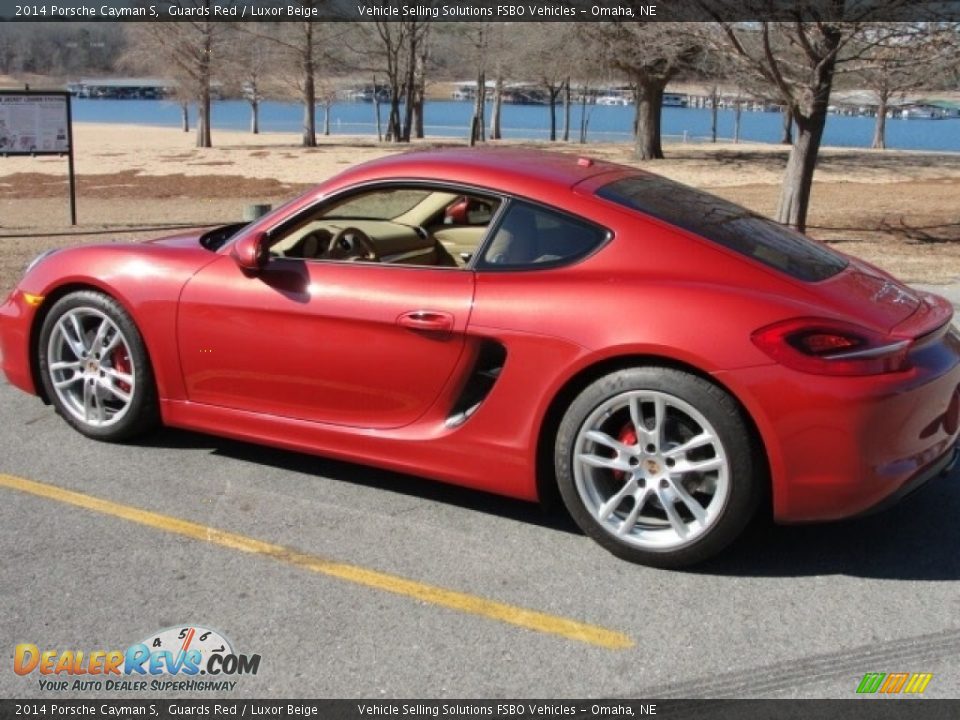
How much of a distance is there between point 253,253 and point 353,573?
148 centimetres

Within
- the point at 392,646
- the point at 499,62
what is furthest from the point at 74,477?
the point at 499,62

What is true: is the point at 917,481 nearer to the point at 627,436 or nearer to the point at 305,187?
the point at 627,436

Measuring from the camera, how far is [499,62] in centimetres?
5831

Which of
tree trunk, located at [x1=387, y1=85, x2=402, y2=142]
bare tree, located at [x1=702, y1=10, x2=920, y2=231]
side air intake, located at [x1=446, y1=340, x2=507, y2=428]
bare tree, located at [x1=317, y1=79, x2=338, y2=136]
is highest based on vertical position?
bare tree, located at [x1=317, y1=79, x2=338, y2=136]

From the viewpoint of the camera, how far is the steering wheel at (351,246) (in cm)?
480

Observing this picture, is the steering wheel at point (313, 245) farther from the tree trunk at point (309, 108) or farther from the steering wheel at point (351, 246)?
the tree trunk at point (309, 108)

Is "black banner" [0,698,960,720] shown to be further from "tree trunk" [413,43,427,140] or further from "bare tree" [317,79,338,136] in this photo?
"bare tree" [317,79,338,136]

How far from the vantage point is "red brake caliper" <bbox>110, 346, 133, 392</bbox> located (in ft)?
16.0

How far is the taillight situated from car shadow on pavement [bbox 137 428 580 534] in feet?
3.77

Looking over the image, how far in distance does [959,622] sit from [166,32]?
5430 centimetres

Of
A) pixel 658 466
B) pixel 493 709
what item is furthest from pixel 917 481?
pixel 493 709

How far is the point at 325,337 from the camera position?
4.30m

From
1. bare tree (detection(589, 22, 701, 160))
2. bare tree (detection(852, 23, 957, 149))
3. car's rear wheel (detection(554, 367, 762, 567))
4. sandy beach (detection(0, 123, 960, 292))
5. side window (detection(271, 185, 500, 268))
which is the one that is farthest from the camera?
bare tree (detection(589, 22, 701, 160))

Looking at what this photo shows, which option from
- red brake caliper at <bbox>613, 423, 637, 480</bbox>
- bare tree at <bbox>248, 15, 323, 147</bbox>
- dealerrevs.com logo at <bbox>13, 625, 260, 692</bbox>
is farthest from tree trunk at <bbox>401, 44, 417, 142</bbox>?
dealerrevs.com logo at <bbox>13, 625, 260, 692</bbox>
